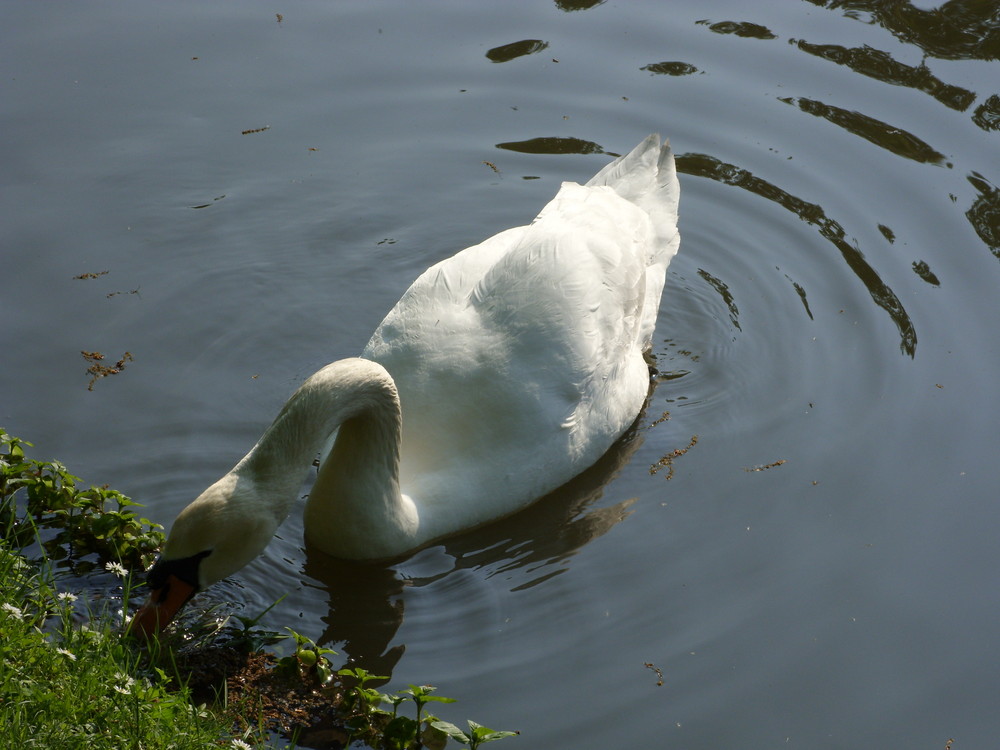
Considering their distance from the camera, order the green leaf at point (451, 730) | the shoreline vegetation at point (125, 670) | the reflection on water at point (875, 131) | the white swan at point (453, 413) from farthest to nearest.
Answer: the reflection on water at point (875, 131) → the white swan at point (453, 413) → the green leaf at point (451, 730) → the shoreline vegetation at point (125, 670)

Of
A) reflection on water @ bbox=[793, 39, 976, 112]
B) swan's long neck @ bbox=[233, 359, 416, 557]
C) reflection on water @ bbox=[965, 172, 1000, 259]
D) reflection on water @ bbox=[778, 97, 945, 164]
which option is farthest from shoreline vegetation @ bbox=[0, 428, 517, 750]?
reflection on water @ bbox=[793, 39, 976, 112]

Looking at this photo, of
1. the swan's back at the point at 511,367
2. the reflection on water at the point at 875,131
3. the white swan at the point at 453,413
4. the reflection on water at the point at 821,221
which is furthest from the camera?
the reflection on water at the point at 875,131

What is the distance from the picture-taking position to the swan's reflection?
555 centimetres

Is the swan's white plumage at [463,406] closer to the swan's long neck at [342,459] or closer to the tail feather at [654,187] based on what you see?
the swan's long neck at [342,459]

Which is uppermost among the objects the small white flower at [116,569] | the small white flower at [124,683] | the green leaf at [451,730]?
the small white flower at [124,683]

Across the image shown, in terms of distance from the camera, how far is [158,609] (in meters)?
4.88

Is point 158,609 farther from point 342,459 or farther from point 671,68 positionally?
point 671,68

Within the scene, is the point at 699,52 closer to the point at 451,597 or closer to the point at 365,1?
the point at 365,1

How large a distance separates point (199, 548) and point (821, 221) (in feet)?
19.0

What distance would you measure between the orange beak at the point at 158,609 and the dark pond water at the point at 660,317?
2.18 feet

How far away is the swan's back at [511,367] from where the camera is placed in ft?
19.6

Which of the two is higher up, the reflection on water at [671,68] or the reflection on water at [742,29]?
→ the reflection on water at [742,29]

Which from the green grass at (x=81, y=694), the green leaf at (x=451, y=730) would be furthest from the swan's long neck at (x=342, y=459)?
the green leaf at (x=451, y=730)

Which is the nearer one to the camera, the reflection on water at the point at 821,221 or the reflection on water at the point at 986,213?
the reflection on water at the point at 821,221
